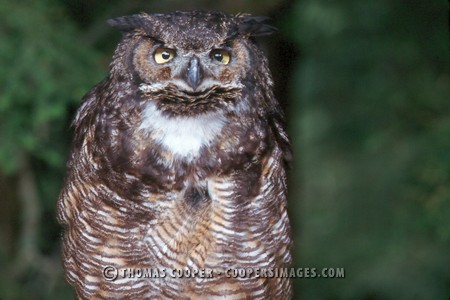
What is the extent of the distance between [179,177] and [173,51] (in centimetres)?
45

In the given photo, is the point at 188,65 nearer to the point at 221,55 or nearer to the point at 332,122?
the point at 221,55

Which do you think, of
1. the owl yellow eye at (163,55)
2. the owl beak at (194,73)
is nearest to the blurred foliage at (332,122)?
the owl yellow eye at (163,55)

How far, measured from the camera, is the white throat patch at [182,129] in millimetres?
2770

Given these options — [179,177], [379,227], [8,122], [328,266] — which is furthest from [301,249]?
[179,177]

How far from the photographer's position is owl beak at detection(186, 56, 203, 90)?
2556mm

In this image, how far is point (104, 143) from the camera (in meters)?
2.86

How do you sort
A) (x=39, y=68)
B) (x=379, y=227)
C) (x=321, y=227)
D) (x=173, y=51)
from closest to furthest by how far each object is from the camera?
(x=173, y=51)
(x=39, y=68)
(x=379, y=227)
(x=321, y=227)

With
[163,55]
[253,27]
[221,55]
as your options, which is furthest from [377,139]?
[163,55]

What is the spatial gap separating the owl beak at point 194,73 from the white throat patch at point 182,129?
0.71 feet

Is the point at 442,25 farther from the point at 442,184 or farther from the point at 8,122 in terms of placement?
the point at 8,122

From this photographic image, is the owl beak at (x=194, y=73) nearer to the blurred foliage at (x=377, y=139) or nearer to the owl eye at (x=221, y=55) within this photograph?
the owl eye at (x=221, y=55)

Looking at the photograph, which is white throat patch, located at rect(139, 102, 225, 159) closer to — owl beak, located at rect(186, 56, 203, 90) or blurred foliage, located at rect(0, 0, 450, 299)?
owl beak, located at rect(186, 56, 203, 90)

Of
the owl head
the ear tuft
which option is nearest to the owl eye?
the owl head

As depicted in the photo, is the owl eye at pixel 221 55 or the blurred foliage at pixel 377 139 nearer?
the owl eye at pixel 221 55
